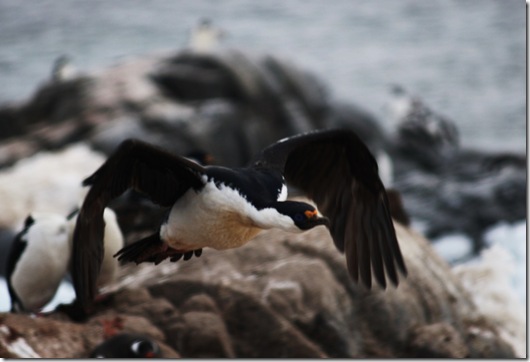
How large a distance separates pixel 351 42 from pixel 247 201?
Answer: 16.5ft

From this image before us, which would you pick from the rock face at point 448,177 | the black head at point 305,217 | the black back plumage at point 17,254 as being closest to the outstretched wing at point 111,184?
the black head at point 305,217

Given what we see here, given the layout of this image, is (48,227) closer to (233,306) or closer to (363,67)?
(233,306)

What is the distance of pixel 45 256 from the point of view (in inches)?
156

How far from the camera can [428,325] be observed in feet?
13.4

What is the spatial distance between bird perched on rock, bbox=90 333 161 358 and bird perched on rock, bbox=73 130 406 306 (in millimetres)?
466

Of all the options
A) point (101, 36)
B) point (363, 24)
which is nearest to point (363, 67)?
point (363, 24)

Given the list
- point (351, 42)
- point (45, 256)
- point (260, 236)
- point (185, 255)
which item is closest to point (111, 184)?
point (185, 255)

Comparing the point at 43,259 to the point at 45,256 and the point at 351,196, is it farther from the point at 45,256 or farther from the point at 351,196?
the point at 351,196

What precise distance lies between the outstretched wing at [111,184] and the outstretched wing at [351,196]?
1.56ft

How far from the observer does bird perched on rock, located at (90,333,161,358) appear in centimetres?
336

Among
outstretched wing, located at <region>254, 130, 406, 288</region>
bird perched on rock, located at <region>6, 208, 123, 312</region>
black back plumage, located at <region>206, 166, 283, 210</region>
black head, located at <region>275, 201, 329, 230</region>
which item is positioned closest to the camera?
black head, located at <region>275, 201, 329, 230</region>

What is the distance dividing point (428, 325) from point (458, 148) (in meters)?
3.88

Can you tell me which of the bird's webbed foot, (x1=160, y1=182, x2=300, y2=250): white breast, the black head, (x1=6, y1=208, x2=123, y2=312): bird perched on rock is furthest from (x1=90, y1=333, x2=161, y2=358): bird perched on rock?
the black head

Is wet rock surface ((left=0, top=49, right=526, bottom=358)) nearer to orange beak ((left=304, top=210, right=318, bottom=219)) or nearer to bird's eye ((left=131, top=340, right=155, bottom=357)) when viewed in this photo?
bird's eye ((left=131, top=340, right=155, bottom=357))
